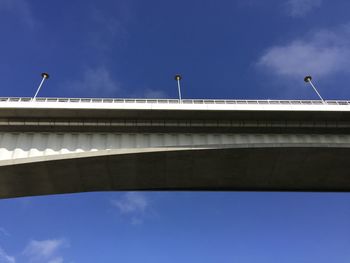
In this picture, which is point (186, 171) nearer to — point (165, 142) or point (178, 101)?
point (165, 142)

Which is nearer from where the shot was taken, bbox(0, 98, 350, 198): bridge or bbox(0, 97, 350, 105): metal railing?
bbox(0, 98, 350, 198): bridge

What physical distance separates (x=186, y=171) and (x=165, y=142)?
2098 mm

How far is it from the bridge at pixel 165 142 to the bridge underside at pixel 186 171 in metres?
0.05

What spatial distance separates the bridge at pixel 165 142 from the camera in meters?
20.0

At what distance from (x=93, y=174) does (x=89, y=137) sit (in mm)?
2010

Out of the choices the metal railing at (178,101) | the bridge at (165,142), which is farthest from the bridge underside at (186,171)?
the metal railing at (178,101)

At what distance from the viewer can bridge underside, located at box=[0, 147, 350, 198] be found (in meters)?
19.9

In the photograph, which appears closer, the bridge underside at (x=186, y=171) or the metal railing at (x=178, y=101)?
the bridge underside at (x=186, y=171)

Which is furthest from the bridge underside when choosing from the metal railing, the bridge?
the metal railing

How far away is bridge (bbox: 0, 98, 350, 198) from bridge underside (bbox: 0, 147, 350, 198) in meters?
0.05

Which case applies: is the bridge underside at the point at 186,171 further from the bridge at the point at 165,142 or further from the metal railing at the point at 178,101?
the metal railing at the point at 178,101

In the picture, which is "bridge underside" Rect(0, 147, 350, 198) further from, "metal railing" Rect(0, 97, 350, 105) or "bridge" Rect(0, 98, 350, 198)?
"metal railing" Rect(0, 97, 350, 105)

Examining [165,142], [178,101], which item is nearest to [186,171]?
[165,142]

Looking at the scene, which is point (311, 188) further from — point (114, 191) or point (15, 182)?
point (15, 182)
